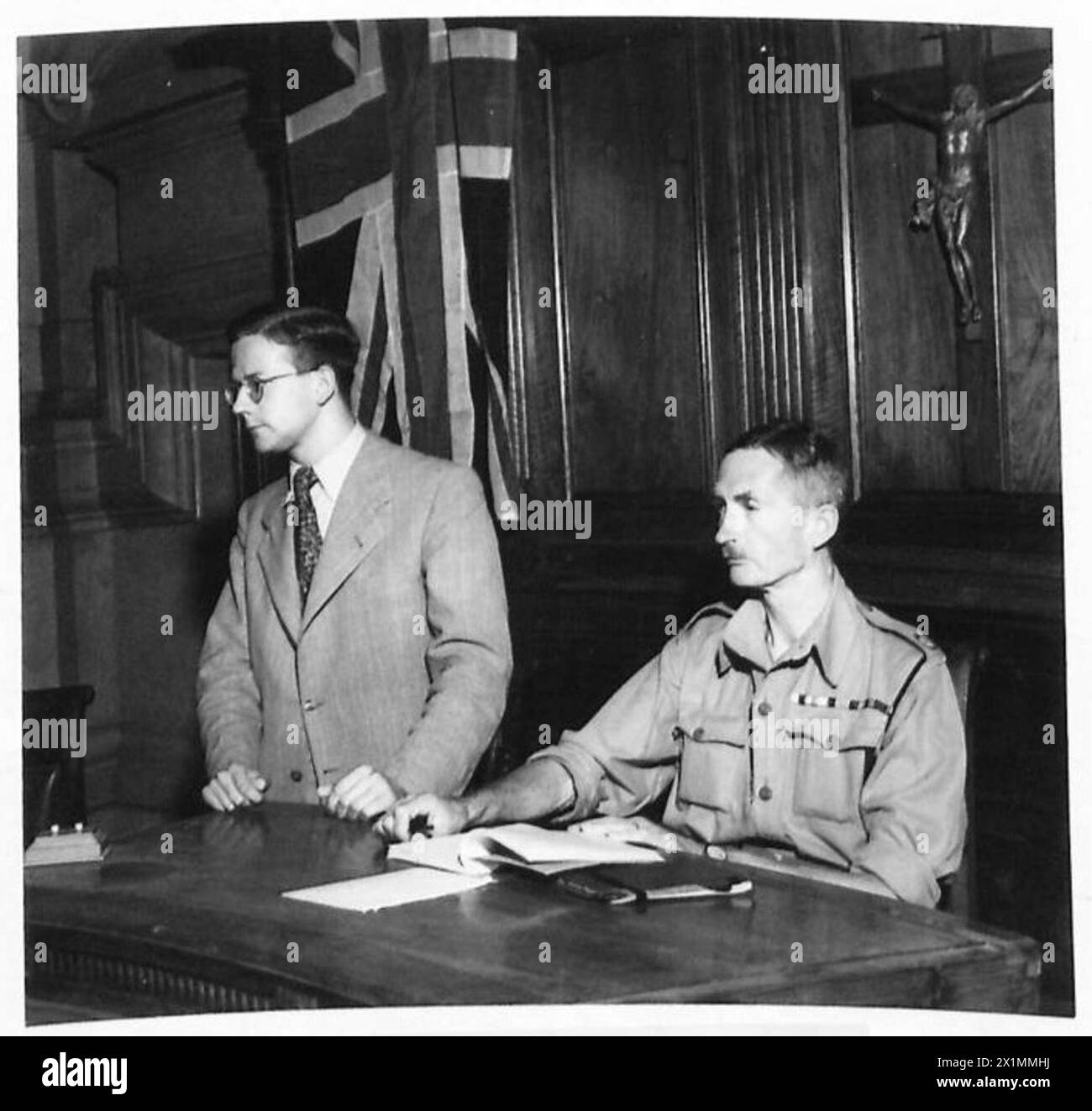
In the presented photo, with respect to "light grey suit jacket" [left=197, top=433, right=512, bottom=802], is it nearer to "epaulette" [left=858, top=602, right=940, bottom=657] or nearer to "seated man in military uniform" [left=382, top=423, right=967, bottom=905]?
"seated man in military uniform" [left=382, top=423, right=967, bottom=905]

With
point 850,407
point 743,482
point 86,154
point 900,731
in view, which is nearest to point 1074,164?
point 850,407

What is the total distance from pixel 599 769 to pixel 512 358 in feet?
2.67

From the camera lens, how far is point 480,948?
2.18 meters

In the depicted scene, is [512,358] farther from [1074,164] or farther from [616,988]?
[616,988]

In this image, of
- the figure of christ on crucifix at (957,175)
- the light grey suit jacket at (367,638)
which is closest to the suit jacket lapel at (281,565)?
the light grey suit jacket at (367,638)

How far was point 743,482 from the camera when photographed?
283 cm

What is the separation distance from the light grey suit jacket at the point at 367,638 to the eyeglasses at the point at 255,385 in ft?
0.56

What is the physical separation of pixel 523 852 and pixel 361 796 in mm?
469

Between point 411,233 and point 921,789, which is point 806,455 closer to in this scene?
→ point 921,789

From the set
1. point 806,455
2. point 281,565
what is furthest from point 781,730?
point 281,565

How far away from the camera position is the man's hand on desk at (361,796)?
278 cm

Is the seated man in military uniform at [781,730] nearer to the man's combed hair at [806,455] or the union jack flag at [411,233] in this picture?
the man's combed hair at [806,455]

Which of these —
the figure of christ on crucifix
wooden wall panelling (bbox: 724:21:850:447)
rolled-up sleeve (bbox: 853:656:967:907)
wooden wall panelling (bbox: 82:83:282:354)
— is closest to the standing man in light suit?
wooden wall panelling (bbox: 82:83:282:354)

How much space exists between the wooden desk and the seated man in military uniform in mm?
301
